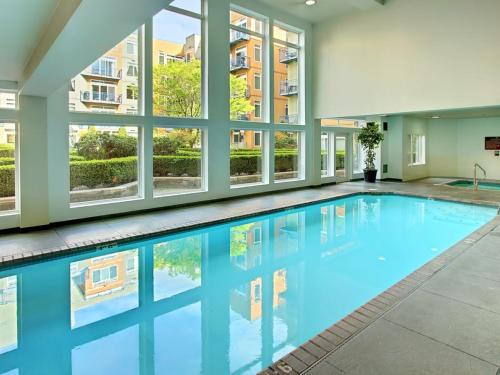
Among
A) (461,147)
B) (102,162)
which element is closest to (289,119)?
(102,162)

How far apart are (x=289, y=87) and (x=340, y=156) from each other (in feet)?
11.9

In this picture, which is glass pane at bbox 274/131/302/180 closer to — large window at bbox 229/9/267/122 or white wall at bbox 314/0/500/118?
large window at bbox 229/9/267/122

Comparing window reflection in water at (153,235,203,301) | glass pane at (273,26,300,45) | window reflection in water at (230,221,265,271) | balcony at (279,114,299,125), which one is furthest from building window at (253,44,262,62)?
window reflection in water at (153,235,203,301)

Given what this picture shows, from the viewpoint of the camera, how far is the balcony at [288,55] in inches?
409

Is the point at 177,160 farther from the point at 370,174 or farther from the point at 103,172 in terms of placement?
the point at 370,174

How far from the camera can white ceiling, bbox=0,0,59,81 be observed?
9.57ft

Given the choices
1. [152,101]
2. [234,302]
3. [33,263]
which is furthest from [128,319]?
[152,101]

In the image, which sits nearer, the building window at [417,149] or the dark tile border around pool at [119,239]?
the dark tile border around pool at [119,239]

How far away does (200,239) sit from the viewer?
231 inches

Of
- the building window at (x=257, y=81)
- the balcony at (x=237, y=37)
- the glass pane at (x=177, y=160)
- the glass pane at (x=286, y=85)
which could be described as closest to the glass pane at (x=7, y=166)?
the glass pane at (x=177, y=160)

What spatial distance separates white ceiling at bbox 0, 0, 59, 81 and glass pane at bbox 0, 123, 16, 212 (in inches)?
62.5

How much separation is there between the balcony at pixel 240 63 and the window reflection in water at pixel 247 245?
14.4 feet

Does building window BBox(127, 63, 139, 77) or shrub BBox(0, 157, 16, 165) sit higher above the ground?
building window BBox(127, 63, 139, 77)

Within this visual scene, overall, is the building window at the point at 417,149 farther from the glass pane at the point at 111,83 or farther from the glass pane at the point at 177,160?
the glass pane at the point at 111,83
